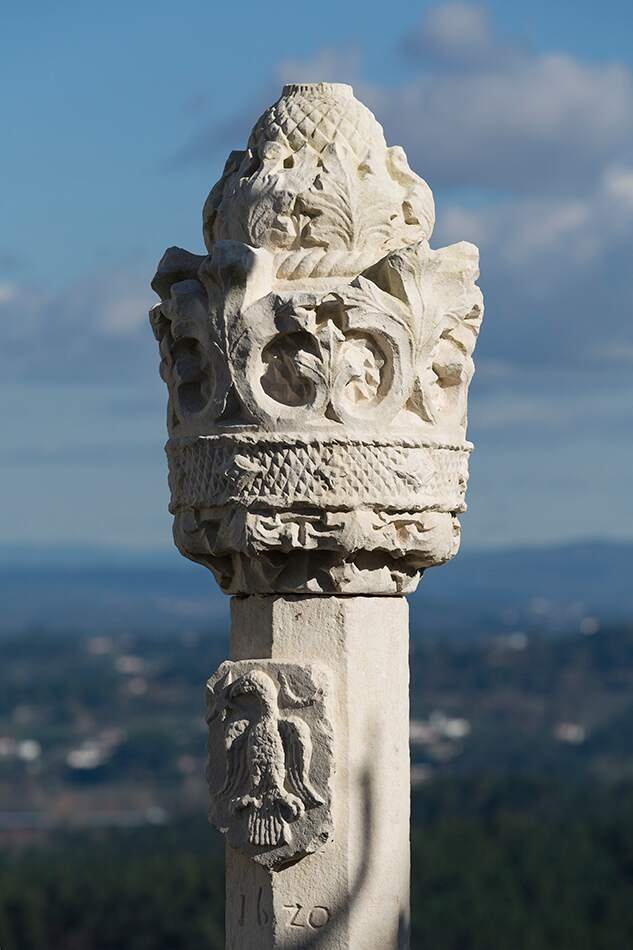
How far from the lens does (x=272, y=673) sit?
806 centimetres

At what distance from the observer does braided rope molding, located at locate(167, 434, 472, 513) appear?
7918 millimetres

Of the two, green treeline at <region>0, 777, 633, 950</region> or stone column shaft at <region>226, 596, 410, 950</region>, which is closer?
stone column shaft at <region>226, 596, 410, 950</region>

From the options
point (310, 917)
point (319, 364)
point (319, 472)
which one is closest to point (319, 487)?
point (319, 472)

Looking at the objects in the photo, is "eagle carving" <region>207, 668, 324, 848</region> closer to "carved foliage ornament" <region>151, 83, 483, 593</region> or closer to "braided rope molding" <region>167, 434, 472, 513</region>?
"carved foliage ornament" <region>151, 83, 483, 593</region>

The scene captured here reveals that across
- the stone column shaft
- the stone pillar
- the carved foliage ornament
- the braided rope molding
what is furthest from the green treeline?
the braided rope molding

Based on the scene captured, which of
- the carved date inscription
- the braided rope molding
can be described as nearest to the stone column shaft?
the carved date inscription

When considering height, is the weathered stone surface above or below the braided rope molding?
below

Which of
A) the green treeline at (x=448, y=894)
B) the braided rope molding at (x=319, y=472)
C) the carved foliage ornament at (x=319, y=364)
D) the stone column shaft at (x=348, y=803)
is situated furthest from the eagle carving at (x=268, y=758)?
the green treeline at (x=448, y=894)

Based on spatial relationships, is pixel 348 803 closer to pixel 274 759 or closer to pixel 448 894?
pixel 274 759

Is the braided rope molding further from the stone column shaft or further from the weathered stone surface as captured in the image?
the weathered stone surface

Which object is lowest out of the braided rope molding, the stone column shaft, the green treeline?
the stone column shaft

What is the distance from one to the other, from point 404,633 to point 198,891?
57672mm

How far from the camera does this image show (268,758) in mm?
8062

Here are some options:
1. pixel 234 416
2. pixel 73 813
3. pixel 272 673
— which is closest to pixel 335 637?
pixel 272 673
